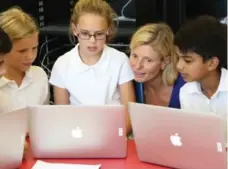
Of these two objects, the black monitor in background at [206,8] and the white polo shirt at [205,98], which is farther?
the black monitor in background at [206,8]

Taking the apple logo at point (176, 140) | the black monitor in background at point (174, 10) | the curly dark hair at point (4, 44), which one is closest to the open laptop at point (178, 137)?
the apple logo at point (176, 140)

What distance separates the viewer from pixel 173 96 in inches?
83.0

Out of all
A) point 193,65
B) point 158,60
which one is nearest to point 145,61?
point 158,60

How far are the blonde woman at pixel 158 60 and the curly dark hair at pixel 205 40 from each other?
0.73 feet

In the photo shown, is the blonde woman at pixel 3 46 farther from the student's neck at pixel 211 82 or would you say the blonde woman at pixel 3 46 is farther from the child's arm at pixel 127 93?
the student's neck at pixel 211 82

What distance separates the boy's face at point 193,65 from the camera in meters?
1.85

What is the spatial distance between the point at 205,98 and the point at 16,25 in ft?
2.48

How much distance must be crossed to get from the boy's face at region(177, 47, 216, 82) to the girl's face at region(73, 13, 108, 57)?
0.39 metres

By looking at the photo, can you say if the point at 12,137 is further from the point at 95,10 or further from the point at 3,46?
the point at 95,10

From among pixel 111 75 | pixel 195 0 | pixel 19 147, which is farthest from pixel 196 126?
pixel 195 0

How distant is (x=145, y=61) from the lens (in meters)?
2.07

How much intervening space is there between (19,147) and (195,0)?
151 cm

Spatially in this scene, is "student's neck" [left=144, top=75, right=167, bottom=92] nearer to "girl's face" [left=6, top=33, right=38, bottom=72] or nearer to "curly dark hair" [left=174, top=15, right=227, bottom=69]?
"curly dark hair" [left=174, top=15, right=227, bottom=69]

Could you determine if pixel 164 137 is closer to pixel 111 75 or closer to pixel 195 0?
pixel 111 75
